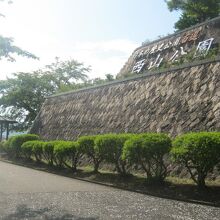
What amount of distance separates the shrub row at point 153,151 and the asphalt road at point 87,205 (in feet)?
3.87

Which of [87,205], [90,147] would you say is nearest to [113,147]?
[90,147]

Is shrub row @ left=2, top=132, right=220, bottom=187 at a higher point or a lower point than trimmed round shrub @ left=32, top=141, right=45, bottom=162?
higher

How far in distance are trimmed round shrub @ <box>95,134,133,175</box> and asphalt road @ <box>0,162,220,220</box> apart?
195 cm

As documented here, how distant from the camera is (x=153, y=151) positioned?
35.6 feet

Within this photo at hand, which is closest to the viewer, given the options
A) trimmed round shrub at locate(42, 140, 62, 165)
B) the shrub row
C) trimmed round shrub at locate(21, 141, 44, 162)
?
the shrub row

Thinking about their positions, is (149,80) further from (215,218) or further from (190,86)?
(215,218)

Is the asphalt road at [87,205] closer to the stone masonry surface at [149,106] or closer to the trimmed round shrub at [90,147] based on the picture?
the trimmed round shrub at [90,147]

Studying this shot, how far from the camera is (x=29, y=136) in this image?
2248 cm

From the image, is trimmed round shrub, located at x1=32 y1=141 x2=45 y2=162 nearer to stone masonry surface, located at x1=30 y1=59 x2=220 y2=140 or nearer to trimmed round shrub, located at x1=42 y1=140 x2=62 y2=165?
trimmed round shrub, located at x1=42 y1=140 x2=62 y2=165

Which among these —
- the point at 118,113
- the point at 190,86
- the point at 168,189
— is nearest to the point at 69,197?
the point at 168,189

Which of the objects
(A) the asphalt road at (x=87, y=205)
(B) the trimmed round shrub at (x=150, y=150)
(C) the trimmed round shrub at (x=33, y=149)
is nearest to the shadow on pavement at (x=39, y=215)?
(A) the asphalt road at (x=87, y=205)

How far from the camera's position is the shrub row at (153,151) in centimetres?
934

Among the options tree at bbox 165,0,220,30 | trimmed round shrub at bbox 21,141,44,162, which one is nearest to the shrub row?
trimmed round shrub at bbox 21,141,44,162

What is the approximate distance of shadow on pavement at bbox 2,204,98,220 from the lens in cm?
717
